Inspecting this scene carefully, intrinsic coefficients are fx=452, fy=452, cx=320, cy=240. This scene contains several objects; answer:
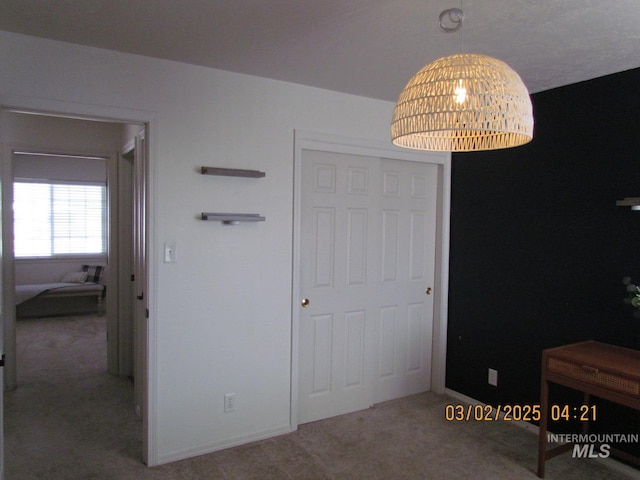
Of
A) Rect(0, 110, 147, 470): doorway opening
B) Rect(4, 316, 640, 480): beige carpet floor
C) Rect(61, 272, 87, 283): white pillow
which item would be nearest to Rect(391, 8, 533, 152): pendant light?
Rect(4, 316, 640, 480): beige carpet floor

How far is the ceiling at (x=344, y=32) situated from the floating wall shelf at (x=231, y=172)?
2.06 feet

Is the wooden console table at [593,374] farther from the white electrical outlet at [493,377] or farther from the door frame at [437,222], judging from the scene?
the door frame at [437,222]

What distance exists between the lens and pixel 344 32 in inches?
86.7

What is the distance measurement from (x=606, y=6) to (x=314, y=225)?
2104 mm

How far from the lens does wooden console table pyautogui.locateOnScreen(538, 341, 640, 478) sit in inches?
89.4

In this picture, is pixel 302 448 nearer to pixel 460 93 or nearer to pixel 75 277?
pixel 460 93

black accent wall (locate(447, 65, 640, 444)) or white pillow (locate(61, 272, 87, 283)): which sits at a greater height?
black accent wall (locate(447, 65, 640, 444))

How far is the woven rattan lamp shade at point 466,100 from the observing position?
127 cm

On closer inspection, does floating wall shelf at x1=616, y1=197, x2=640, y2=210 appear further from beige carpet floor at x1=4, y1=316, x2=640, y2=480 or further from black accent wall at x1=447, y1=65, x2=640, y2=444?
beige carpet floor at x1=4, y1=316, x2=640, y2=480

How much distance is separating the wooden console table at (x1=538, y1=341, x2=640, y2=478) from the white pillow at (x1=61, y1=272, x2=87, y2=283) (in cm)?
673

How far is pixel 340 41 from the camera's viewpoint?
7.61 ft

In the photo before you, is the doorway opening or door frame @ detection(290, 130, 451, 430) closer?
door frame @ detection(290, 130, 451, 430)

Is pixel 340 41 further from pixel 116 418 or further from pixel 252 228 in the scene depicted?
pixel 116 418

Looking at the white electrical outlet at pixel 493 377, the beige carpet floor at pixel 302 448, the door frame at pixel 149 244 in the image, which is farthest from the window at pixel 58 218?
the white electrical outlet at pixel 493 377
